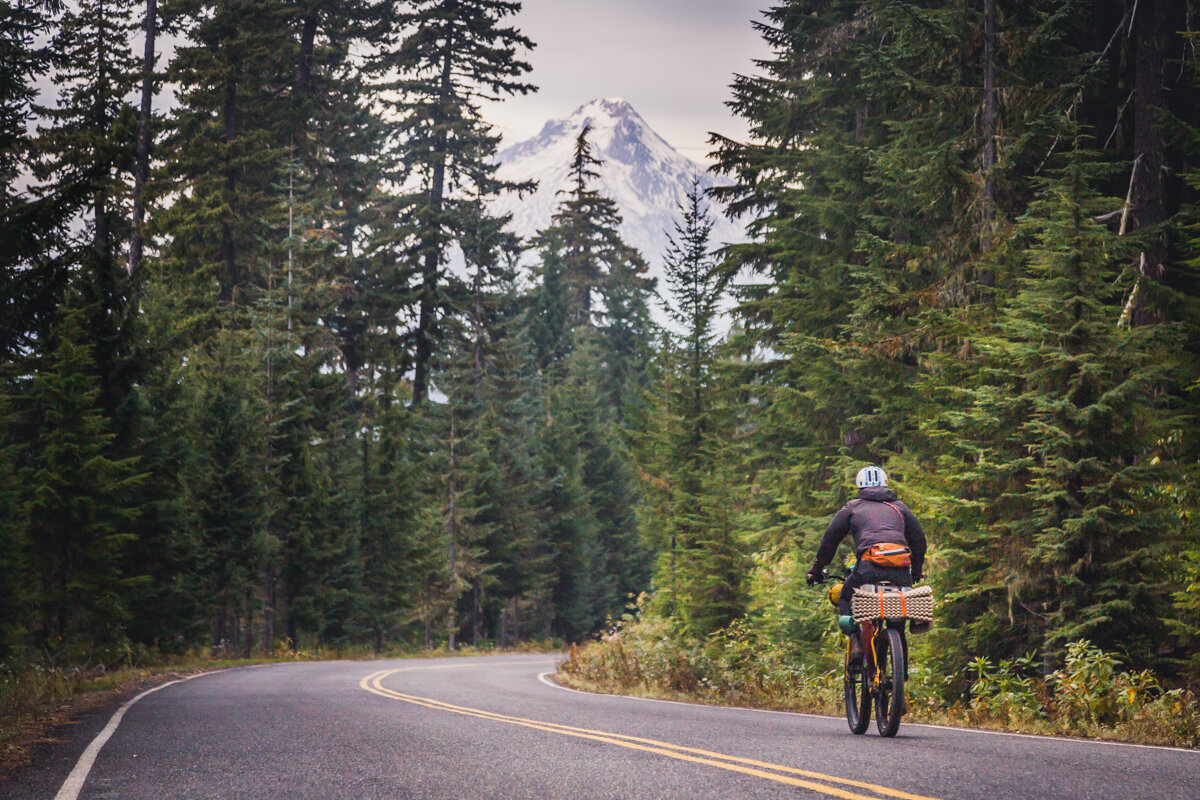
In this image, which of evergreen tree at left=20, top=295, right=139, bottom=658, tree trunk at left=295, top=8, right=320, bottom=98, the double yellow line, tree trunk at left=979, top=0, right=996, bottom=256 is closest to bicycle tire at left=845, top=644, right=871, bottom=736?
the double yellow line

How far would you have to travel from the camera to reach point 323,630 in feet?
140

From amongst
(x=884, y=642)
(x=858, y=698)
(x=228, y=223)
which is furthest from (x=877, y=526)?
(x=228, y=223)

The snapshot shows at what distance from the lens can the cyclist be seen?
338 inches

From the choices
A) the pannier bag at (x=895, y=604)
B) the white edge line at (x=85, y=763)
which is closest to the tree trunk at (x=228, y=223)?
the white edge line at (x=85, y=763)

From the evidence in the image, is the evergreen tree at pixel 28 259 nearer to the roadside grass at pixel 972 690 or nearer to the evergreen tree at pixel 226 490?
the roadside grass at pixel 972 690

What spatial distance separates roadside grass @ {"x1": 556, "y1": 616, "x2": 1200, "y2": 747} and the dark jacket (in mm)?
2898

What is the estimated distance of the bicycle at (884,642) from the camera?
8320mm

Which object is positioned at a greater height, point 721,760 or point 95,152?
point 95,152

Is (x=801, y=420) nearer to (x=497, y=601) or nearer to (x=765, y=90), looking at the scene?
(x=765, y=90)

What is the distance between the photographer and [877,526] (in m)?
8.65

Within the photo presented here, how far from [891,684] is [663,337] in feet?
90.4

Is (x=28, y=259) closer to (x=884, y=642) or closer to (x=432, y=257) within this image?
(x=884, y=642)

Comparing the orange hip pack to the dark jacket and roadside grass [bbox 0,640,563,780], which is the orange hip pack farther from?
roadside grass [bbox 0,640,563,780]

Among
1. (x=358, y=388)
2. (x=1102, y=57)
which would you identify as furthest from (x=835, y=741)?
(x=358, y=388)
